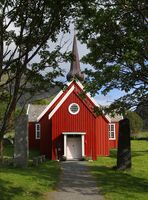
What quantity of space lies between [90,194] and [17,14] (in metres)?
11.2

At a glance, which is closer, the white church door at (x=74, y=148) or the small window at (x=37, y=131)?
the white church door at (x=74, y=148)

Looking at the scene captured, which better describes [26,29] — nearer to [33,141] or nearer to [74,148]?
[74,148]

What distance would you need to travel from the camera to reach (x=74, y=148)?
45.6 m

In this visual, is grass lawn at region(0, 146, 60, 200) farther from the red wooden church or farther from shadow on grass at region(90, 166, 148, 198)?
the red wooden church

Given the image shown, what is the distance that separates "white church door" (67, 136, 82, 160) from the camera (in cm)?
4525

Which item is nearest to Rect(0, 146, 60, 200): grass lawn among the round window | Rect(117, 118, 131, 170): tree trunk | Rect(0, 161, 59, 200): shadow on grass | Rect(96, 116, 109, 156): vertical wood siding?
Rect(0, 161, 59, 200): shadow on grass

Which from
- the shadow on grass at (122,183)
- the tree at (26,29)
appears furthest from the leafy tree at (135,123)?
the tree at (26,29)

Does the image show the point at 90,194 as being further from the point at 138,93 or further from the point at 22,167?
the point at 22,167

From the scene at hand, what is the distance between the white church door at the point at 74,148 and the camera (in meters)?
45.2

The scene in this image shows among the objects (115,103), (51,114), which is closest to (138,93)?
(115,103)

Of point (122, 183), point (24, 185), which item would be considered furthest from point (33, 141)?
point (24, 185)

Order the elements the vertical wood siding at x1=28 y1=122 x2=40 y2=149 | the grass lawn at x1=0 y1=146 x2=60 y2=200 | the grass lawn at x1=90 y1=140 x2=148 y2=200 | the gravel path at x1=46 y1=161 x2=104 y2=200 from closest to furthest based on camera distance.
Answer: the grass lawn at x1=0 y1=146 x2=60 y2=200, the gravel path at x1=46 y1=161 x2=104 y2=200, the grass lawn at x1=90 y1=140 x2=148 y2=200, the vertical wood siding at x1=28 y1=122 x2=40 y2=149

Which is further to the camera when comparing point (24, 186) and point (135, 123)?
point (135, 123)

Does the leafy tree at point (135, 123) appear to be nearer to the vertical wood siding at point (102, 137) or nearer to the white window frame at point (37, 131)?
the white window frame at point (37, 131)
